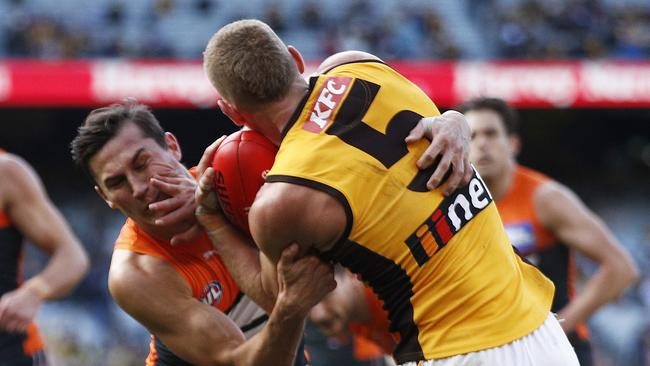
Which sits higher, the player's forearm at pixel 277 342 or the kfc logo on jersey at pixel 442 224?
the kfc logo on jersey at pixel 442 224

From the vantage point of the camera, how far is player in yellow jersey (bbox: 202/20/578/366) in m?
3.54

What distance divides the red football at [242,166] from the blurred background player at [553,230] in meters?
2.78

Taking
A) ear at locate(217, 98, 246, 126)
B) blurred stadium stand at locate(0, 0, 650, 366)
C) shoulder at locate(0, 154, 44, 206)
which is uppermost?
ear at locate(217, 98, 246, 126)

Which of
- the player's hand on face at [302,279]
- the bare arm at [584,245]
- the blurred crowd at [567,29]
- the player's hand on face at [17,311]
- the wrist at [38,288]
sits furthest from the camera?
the blurred crowd at [567,29]

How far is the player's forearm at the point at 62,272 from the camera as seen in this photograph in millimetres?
5914

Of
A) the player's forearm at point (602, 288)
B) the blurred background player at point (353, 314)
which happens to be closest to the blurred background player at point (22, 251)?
the blurred background player at point (353, 314)

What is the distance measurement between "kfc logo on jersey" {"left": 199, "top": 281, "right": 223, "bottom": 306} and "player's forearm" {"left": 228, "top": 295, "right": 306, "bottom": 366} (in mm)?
451

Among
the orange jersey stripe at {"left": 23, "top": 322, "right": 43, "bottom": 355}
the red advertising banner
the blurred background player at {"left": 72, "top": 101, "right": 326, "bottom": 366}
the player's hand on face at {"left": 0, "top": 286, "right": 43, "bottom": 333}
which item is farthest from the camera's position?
the red advertising banner

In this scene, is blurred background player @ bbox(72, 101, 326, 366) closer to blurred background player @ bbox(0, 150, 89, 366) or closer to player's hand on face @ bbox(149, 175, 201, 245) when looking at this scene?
player's hand on face @ bbox(149, 175, 201, 245)

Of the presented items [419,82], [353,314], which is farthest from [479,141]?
[419,82]

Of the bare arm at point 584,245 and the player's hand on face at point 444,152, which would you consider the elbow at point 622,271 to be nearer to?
the bare arm at point 584,245

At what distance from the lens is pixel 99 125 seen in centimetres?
446

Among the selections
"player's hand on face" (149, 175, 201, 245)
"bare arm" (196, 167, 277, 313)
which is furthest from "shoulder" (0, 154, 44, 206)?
"bare arm" (196, 167, 277, 313)

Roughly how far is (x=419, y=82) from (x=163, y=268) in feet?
42.1
